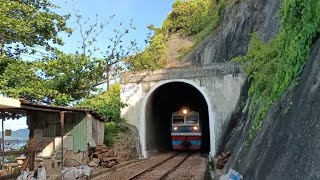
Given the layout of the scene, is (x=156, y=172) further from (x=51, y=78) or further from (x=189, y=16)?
(x=189, y=16)

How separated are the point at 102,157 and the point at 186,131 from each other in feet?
27.2

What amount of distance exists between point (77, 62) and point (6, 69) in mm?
3777

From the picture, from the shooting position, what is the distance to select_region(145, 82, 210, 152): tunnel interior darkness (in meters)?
23.1

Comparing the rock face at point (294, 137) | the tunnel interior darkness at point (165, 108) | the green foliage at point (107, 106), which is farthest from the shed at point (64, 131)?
the rock face at point (294, 137)

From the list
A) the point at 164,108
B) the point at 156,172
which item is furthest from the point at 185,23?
the point at 156,172

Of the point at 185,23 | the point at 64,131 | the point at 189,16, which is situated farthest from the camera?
the point at 189,16

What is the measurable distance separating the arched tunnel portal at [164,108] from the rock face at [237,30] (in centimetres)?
346

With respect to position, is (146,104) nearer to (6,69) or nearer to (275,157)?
(6,69)

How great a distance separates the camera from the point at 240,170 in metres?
8.29

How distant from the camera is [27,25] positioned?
709 inches

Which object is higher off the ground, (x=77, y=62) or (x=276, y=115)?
(x=77, y=62)

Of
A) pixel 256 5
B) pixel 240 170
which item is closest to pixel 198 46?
pixel 256 5

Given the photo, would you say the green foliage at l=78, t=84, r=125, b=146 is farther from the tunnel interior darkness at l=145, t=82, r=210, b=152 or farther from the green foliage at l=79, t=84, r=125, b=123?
the tunnel interior darkness at l=145, t=82, r=210, b=152

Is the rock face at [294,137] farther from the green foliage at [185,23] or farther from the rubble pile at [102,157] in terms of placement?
the green foliage at [185,23]
